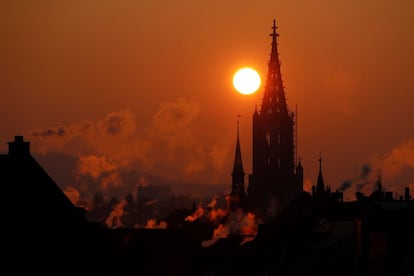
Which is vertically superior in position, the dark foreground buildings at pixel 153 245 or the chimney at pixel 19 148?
the chimney at pixel 19 148

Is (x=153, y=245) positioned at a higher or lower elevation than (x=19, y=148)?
lower

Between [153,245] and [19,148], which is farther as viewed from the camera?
[153,245]

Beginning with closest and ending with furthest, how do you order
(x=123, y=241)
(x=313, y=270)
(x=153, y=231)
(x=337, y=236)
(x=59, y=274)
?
(x=59, y=274), (x=313, y=270), (x=337, y=236), (x=123, y=241), (x=153, y=231)

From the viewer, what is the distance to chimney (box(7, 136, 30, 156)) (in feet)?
219

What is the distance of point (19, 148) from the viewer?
219 ft

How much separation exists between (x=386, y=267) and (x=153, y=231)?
196 feet

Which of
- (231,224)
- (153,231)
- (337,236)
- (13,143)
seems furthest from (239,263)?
(231,224)

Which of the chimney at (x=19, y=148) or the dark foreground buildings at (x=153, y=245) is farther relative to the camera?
the chimney at (x=19, y=148)

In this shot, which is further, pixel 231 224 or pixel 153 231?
pixel 231 224

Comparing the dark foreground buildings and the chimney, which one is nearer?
the dark foreground buildings

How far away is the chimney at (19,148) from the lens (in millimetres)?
66625

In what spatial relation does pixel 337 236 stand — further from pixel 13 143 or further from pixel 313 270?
pixel 13 143

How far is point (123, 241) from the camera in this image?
97.4m

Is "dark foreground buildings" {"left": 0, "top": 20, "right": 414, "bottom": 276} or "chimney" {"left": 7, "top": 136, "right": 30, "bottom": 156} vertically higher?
"chimney" {"left": 7, "top": 136, "right": 30, "bottom": 156}
